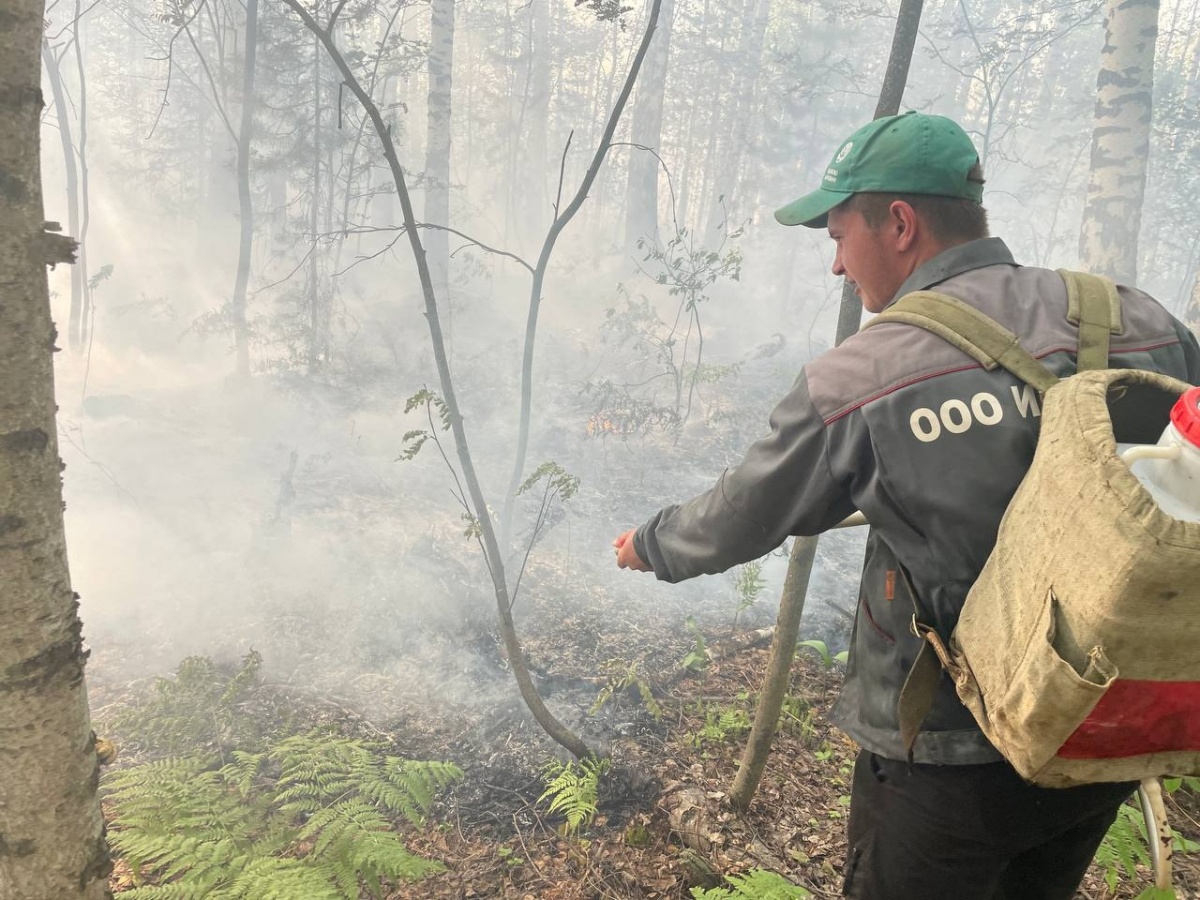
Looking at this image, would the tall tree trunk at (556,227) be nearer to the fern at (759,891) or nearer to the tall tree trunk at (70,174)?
the fern at (759,891)

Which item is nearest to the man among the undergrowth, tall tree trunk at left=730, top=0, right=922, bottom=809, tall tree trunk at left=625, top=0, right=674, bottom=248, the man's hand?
the man's hand

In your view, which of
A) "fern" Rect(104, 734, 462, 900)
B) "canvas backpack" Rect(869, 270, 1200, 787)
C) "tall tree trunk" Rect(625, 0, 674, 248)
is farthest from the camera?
"tall tree trunk" Rect(625, 0, 674, 248)

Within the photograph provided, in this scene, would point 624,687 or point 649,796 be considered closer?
point 649,796

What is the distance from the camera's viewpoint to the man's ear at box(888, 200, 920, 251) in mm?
1893

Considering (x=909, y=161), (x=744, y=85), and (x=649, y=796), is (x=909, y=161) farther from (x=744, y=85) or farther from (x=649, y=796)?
(x=744, y=85)

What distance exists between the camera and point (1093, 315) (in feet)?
5.14

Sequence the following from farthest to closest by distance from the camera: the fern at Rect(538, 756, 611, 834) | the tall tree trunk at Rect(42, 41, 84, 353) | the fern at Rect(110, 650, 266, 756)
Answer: the tall tree trunk at Rect(42, 41, 84, 353)
the fern at Rect(110, 650, 266, 756)
the fern at Rect(538, 756, 611, 834)

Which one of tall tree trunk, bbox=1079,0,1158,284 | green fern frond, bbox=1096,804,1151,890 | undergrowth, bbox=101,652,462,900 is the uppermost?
tall tree trunk, bbox=1079,0,1158,284

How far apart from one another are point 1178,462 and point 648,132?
2020cm

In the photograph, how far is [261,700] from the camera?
Answer: 15.0ft

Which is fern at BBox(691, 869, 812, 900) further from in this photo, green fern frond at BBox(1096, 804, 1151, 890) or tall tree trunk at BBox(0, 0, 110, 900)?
tall tree trunk at BBox(0, 0, 110, 900)

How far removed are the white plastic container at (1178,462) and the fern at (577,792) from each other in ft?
8.96

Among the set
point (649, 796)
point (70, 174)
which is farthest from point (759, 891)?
point (70, 174)

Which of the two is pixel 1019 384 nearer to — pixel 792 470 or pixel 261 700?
pixel 792 470
